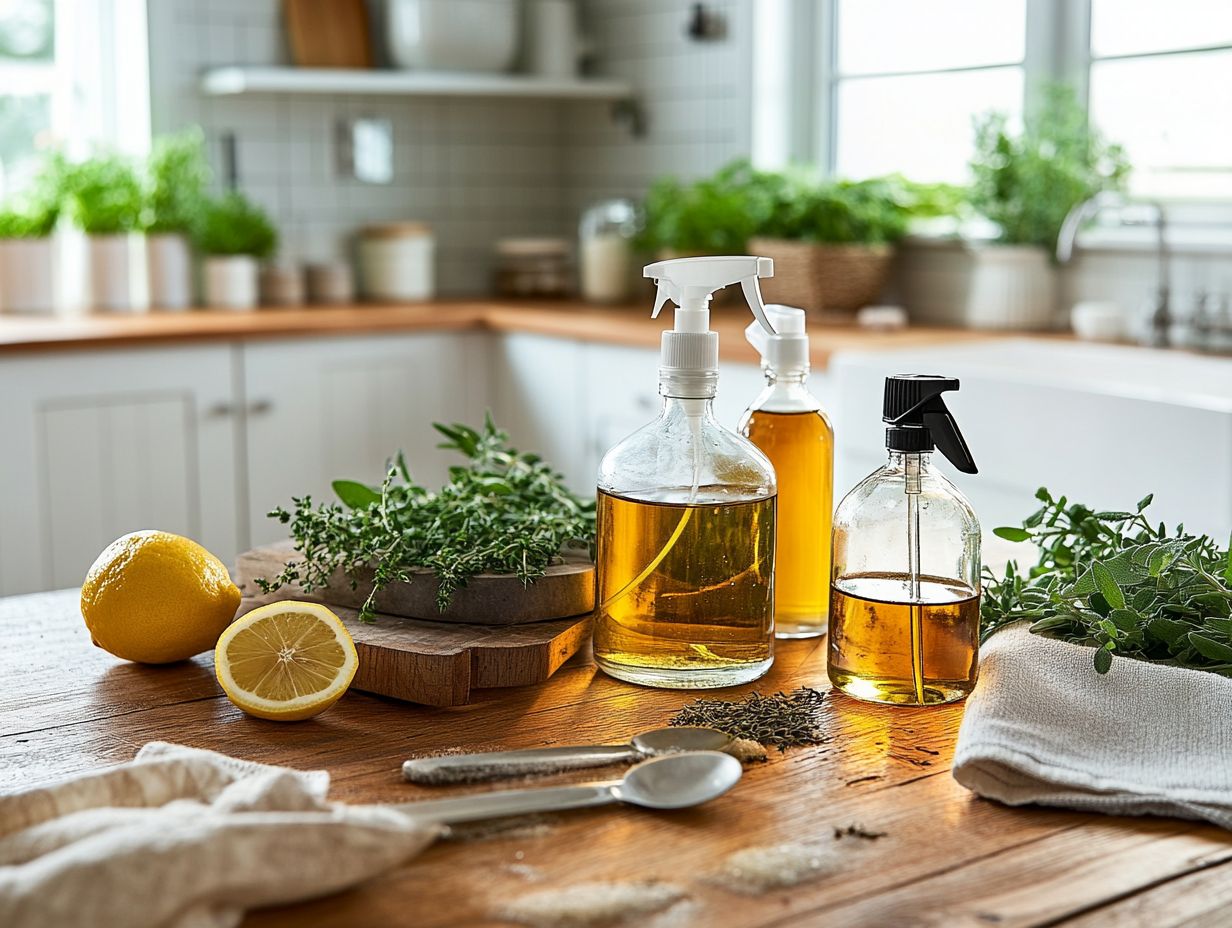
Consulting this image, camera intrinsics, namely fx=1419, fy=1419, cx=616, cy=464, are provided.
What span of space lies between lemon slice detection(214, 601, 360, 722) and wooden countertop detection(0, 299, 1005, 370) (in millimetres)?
1779

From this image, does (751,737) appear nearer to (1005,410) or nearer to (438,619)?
(438,619)

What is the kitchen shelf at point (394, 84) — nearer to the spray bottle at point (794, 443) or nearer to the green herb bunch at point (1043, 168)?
the green herb bunch at point (1043, 168)

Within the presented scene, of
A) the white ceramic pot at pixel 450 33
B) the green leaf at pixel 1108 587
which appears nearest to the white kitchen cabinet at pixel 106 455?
the white ceramic pot at pixel 450 33

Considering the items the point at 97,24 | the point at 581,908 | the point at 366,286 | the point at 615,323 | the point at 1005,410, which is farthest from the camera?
the point at 366,286

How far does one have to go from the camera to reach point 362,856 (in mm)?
698

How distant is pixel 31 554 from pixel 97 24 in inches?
59.0

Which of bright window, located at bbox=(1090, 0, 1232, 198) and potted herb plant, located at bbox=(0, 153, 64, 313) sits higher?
bright window, located at bbox=(1090, 0, 1232, 198)

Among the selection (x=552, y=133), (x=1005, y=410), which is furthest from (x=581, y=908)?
(x=552, y=133)

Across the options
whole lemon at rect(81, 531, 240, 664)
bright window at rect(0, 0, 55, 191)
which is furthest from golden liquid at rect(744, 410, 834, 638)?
bright window at rect(0, 0, 55, 191)

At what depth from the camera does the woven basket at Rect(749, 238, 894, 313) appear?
3.21m

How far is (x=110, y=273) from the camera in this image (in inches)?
139

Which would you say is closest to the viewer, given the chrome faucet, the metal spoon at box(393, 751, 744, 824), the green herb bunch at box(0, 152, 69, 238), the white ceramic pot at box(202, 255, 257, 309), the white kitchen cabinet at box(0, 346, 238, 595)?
the metal spoon at box(393, 751, 744, 824)

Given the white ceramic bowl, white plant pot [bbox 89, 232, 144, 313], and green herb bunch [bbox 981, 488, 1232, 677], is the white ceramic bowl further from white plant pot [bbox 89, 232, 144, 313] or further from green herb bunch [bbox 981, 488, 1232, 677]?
white plant pot [bbox 89, 232, 144, 313]

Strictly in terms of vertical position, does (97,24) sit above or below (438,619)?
above
